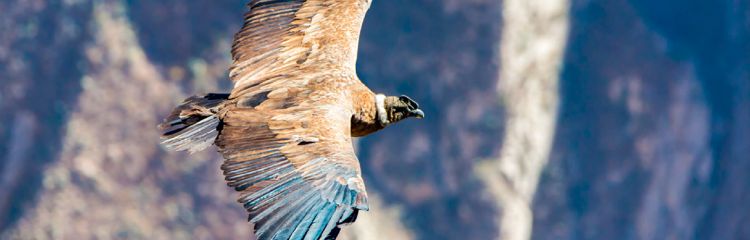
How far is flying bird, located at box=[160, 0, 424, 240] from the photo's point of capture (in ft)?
24.5

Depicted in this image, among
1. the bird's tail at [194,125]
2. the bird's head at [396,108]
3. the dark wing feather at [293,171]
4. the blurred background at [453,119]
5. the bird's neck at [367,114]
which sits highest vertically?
the blurred background at [453,119]

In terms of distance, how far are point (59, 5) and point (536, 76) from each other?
420 inches

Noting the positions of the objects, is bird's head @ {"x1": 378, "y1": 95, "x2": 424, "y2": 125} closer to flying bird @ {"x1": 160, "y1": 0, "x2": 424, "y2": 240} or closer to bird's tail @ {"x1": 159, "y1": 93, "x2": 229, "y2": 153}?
flying bird @ {"x1": 160, "y1": 0, "x2": 424, "y2": 240}

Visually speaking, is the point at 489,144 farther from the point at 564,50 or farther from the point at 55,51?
the point at 55,51

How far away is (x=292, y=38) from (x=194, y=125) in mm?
1025

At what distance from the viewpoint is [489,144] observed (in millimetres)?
29562

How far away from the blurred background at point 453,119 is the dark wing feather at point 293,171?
20194 mm

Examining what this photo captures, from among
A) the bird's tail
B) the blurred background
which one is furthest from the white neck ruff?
the blurred background

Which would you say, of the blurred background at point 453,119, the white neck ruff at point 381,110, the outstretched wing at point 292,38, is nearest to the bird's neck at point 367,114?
the white neck ruff at point 381,110

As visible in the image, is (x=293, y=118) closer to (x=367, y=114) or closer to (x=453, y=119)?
(x=367, y=114)

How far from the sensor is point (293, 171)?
7.63m

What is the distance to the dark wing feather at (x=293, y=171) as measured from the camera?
7.36 meters

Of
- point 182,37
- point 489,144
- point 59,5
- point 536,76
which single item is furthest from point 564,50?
point 59,5

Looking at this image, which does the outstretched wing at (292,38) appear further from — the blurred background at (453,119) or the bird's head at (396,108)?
the blurred background at (453,119)
